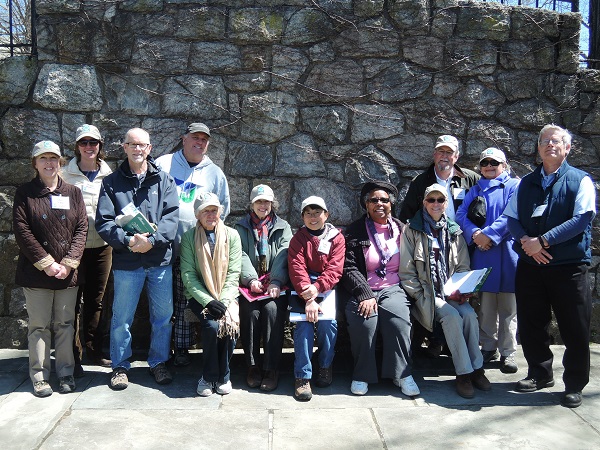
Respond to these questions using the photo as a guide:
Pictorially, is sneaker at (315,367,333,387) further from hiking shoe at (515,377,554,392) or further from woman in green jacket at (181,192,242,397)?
hiking shoe at (515,377,554,392)

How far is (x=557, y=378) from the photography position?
4.33 meters

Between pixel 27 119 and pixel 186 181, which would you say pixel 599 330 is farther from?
pixel 27 119

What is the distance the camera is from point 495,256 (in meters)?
4.50

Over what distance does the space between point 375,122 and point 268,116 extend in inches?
36.2

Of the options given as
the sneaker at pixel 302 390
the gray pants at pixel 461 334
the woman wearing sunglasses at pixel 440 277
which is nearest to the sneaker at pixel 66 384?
the sneaker at pixel 302 390

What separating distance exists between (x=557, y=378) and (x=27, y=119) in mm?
4627

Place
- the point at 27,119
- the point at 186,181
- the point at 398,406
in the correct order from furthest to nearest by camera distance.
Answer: the point at 27,119 < the point at 186,181 < the point at 398,406

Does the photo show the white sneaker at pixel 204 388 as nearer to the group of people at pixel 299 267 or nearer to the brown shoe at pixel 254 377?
the group of people at pixel 299 267

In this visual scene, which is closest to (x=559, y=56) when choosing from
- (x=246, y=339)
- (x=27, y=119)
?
(x=246, y=339)

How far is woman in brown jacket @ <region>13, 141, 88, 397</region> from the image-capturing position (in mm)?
4012

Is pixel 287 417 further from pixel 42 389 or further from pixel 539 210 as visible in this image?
pixel 539 210

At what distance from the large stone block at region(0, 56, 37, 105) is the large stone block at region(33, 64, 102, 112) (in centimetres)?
9

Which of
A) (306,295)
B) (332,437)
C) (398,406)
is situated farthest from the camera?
(306,295)

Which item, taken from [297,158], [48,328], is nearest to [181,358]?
[48,328]
